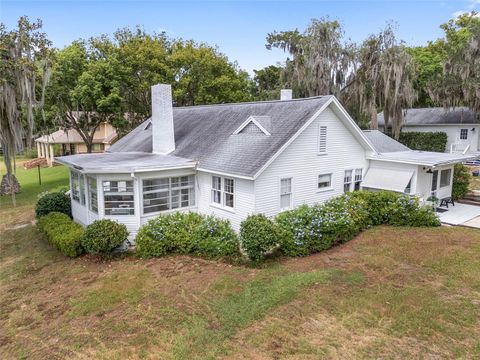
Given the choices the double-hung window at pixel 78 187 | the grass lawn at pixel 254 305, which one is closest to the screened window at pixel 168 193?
the grass lawn at pixel 254 305

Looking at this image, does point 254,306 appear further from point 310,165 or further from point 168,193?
point 310,165

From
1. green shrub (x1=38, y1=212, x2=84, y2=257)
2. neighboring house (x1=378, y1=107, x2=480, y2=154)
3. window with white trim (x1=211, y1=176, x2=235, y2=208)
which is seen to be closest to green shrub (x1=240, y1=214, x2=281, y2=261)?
window with white trim (x1=211, y1=176, x2=235, y2=208)

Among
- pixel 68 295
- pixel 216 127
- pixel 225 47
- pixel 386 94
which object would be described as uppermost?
Answer: pixel 225 47

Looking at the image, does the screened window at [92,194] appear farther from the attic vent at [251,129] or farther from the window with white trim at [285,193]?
the window with white trim at [285,193]

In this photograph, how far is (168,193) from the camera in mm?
14766

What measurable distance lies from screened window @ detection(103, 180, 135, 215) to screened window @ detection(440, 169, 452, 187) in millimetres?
16169

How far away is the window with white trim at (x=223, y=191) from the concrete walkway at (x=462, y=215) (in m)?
10.1

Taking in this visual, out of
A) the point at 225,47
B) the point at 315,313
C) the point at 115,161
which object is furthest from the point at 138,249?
the point at 225,47

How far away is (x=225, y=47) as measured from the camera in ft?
104

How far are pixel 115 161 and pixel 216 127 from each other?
524cm

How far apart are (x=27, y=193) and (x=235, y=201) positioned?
2008 cm

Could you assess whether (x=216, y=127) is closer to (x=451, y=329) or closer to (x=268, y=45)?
(x=451, y=329)

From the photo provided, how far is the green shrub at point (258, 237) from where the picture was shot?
37.6 feet

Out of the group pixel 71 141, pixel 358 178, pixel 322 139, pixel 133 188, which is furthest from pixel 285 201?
pixel 71 141
